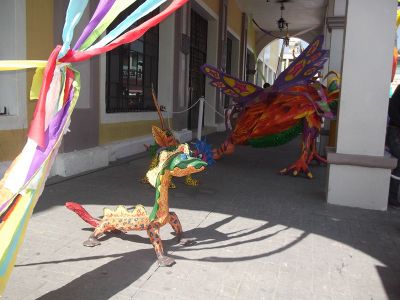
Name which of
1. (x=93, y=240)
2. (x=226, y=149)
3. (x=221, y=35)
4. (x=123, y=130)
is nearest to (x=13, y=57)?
(x=93, y=240)

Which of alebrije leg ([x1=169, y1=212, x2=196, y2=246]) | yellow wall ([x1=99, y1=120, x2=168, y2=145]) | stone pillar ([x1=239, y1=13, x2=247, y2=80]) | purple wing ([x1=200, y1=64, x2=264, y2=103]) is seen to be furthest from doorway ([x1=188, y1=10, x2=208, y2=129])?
alebrije leg ([x1=169, y1=212, x2=196, y2=246])

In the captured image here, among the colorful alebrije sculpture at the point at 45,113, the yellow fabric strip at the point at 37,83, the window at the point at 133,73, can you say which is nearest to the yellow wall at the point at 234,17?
the window at the point at 133,73

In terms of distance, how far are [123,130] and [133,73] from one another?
1293 mm

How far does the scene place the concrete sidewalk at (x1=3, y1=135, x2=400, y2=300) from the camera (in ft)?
9.12

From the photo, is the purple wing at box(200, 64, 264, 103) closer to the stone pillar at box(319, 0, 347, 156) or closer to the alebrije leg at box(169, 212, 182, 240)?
the stone pillar at box(319, 0, 347, 156)

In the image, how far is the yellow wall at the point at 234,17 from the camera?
1520 centimetres

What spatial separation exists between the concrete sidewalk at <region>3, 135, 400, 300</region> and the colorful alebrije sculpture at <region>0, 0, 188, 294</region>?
0.72 metres

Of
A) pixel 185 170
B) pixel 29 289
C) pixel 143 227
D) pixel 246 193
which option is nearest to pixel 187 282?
pixel 143 227

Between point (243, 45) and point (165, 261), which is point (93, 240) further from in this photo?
point (243, 45)

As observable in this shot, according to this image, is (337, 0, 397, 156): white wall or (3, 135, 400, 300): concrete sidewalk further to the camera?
(337, 0, 397, 156): white wall

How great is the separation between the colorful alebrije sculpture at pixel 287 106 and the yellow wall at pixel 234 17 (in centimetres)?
851

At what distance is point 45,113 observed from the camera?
2213mm

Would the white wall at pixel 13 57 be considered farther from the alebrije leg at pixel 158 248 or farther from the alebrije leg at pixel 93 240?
the alebrije leg at pixel 158 248

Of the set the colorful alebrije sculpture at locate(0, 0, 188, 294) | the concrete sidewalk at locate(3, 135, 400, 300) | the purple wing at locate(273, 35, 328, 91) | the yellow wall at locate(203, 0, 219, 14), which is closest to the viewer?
the colorful alebrije sculpture at locate(0, 0, 188, 294)
